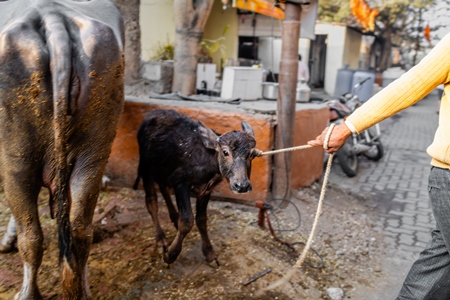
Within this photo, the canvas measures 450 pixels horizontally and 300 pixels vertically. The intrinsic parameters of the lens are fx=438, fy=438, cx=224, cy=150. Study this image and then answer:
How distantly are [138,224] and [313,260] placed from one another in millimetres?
1797

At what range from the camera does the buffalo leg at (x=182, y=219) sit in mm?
3436

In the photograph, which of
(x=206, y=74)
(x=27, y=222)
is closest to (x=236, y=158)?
(x=27, y=222)

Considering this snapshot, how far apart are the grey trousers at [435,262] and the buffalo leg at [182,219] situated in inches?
63.1

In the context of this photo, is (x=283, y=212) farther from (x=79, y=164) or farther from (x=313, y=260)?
(x=79, y=164)

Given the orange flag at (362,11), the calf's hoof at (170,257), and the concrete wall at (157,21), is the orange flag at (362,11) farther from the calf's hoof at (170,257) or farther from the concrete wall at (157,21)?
the calf's hoof at (170,257)

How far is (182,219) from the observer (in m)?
3.44

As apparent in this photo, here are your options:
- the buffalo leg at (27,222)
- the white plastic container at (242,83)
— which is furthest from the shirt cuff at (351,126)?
the white plastic container at (242,83)

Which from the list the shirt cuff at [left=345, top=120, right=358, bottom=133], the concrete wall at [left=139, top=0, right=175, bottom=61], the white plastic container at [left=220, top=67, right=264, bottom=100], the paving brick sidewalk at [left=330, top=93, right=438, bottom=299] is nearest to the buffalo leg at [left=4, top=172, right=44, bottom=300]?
the shirt cuff at [left=345, top=120, right=358, bottom=133]

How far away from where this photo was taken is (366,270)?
428cm

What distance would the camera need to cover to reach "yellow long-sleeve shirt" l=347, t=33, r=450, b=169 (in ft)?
7.62

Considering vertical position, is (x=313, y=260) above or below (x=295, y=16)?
below

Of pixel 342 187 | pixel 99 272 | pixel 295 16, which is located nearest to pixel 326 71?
pixel 342 187

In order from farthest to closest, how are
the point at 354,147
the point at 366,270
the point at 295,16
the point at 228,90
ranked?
the point at 354,147, the point at 228,90, the point at 295,16, the point at 366,270

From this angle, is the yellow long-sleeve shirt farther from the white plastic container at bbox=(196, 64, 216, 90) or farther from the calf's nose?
the white plastic container at bbox=(196, 64, 216, 90)
